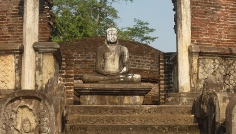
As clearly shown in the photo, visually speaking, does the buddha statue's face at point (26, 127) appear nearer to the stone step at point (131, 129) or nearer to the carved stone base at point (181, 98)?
the stone step at point (131, 129)

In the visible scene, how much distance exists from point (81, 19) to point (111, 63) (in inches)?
695

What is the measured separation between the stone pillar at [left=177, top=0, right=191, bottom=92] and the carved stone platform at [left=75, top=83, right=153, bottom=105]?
94 cm

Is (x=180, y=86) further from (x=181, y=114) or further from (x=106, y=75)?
→ (x=181, y=114)

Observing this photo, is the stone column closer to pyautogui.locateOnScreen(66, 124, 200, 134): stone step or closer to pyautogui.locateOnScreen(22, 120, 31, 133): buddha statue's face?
pyautogui.locateOnScreen(66, 124, 200, 134): stone step

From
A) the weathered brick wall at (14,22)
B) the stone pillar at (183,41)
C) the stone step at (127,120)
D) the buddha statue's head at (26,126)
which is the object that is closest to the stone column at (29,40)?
the weathered brick wall at (14,22)

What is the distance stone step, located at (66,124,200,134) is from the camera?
7.76 meters

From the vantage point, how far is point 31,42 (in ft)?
35.2

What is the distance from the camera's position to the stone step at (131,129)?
7.76m

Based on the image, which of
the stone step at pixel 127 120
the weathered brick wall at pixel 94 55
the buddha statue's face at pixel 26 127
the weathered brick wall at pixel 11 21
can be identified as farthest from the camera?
the weathered brick wall at pixel 94 55

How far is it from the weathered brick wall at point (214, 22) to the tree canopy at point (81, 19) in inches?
634

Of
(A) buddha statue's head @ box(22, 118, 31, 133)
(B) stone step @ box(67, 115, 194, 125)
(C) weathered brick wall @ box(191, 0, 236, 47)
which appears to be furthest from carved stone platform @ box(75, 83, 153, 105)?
(A) buddha statue's head @ box(22, 118, 31, 133)

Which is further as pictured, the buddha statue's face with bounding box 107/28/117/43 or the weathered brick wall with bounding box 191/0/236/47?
the buddha statue's face with bounding box 107/28/117/43

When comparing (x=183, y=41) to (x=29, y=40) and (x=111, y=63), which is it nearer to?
(x=111, y=63)

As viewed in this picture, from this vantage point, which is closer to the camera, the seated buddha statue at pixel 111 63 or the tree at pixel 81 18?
the seated buddha statue at pixel 111 63
